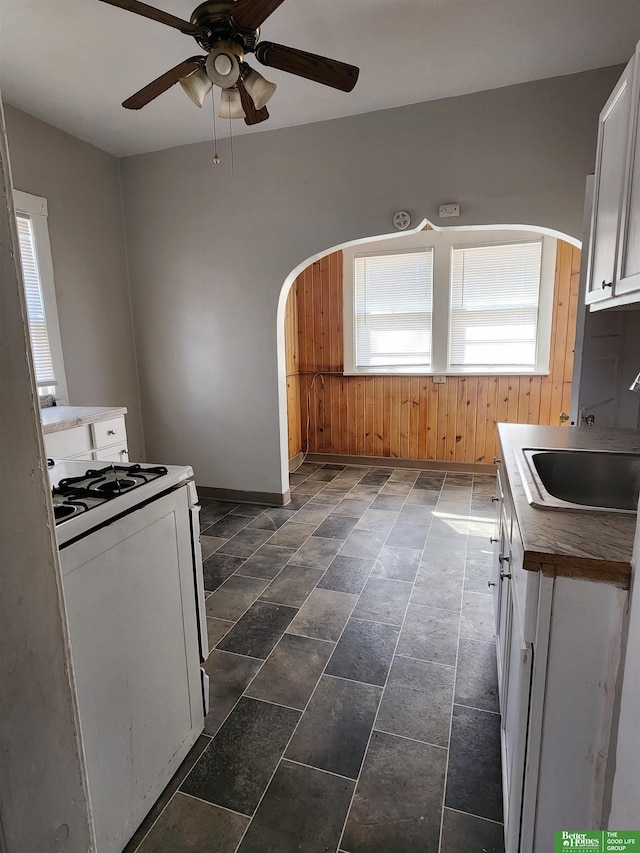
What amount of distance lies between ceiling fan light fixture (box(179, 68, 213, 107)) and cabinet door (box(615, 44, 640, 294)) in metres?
1.60

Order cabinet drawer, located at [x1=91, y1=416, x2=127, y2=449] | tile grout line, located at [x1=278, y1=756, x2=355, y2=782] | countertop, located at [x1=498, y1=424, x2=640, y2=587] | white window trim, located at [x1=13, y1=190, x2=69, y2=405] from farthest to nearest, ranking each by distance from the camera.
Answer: white window trim, located at [x1=13, y1=190, x2=69, y2=405] < cabinet drawer, located at [x1=91, y1=416, x2=127, y2=449] < tile grout line, located at [x1=278, y1=756, x2=355, y2=782] < countertop, located at [x1=498, y1=424, x2=640, y2=587]

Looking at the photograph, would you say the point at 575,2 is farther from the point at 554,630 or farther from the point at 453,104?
the point at 554,630

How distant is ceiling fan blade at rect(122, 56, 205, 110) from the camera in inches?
74.1

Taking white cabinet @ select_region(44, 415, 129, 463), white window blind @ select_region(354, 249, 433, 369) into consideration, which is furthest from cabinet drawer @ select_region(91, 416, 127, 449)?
white window blind @ select_region(354, 249, 433, 369)

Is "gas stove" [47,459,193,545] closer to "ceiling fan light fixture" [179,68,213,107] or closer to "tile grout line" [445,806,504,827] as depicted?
"tile grout line" [445,806,504,827]

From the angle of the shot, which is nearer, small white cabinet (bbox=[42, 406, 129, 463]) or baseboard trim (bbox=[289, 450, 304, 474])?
small white cabinet (bbox=[42, 406, 129, 463])

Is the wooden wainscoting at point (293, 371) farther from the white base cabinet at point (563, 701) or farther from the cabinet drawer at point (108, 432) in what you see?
the white base cabinet at point (563, 701)

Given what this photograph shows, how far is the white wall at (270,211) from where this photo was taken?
2.84 meters

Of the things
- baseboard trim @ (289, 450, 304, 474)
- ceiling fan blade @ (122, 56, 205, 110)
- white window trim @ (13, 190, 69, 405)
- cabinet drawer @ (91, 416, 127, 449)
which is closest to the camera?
ceiling fan blade @ (122, 56, 205, 110)

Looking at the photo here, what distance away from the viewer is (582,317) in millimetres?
2385

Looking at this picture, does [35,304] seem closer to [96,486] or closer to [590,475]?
[96,486]

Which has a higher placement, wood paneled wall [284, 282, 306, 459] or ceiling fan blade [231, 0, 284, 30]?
ceiling fan blade [231, 0, 284, 30]

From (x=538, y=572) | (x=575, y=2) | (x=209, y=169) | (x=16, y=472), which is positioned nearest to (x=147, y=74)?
(x=209, y=169)

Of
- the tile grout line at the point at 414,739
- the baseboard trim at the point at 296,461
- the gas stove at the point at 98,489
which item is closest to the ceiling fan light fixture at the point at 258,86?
the gas stove at the point at 98,489
